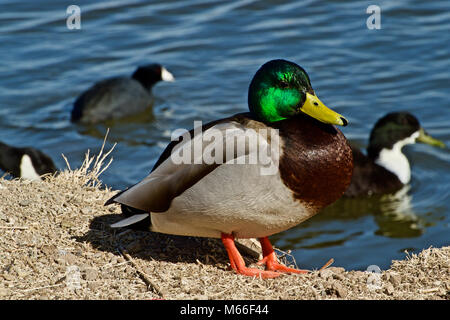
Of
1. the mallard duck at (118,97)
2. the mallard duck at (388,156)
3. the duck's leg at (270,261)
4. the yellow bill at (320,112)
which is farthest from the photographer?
the mallard duck at (118,97)

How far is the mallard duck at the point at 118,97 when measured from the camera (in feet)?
30.9

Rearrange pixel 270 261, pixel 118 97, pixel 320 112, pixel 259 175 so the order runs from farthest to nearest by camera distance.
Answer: pixel 118 97 → pixel 270 261 → pixel 320 112 → pixel 259 175

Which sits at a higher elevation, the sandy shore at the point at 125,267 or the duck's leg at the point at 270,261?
the sandy shore at the point at 125,267

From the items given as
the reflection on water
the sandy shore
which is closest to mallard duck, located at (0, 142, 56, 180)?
the reflection on water

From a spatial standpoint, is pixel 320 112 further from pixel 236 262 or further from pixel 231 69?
pixel 231 69

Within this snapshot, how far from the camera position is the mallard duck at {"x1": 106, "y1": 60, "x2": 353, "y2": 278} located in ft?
12.1

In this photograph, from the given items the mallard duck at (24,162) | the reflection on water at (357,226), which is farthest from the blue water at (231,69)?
the mallard duck at (24,162)

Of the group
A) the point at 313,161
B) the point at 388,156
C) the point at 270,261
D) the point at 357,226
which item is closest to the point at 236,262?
the point at 270,261

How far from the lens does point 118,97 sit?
9695mm

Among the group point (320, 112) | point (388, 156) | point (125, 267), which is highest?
point (320, 112)

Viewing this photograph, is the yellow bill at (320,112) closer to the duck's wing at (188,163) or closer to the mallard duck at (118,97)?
the duck's wing at (188,163)

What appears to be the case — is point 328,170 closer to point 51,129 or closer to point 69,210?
point 69,210

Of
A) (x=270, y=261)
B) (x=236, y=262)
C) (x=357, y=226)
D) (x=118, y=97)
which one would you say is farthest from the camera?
(x=118, y=97)

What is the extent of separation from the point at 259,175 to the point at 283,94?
52 cm
